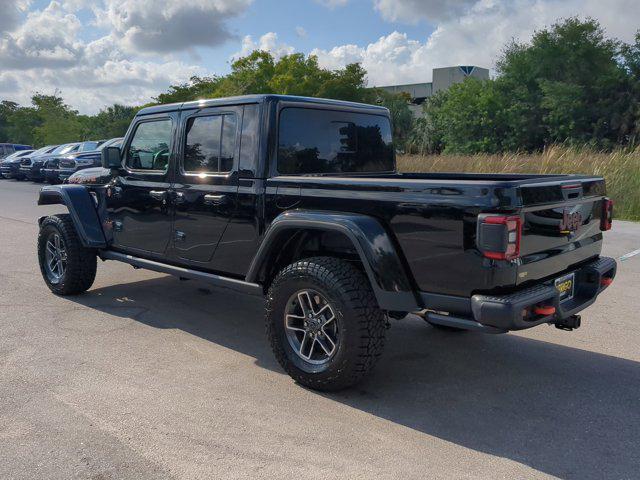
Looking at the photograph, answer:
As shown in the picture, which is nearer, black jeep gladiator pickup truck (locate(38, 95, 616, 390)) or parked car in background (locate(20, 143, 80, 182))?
black jeep gladiator pickup truck (locate(38, 95, 616, 390))

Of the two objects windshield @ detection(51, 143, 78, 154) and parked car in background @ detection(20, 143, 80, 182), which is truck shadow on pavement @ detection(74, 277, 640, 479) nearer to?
parked car in background @ detection(20, 143, 80, 182)

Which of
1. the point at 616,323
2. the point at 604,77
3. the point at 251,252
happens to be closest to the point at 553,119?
the point at 604,77

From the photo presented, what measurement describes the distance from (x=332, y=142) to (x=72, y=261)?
3050 millimetres

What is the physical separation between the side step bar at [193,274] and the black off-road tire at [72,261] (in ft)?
0.73

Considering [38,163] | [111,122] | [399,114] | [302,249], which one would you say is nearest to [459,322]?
[302,249]

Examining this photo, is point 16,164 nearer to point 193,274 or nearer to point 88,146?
point 88,146

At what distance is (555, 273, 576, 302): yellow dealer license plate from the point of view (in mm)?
3592

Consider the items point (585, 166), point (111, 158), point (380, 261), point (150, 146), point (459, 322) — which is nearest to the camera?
point (459, 322)

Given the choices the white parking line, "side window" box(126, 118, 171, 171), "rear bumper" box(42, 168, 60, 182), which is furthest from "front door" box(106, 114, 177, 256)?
"rear bumper" box(42, 168, 60, 182)

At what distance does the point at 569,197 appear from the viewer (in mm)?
3732

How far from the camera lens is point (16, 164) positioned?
28.3 m

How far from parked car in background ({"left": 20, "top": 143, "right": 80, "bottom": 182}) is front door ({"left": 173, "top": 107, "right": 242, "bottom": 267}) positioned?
21.9 m

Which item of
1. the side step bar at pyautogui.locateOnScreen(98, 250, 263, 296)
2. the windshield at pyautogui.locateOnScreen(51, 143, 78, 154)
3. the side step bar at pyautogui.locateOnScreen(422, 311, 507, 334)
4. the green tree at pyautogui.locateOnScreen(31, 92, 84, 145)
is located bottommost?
the side step bar at pyautogui.locateOnScreen(98, 250, 263, 296)

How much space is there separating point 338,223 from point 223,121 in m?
1.56
